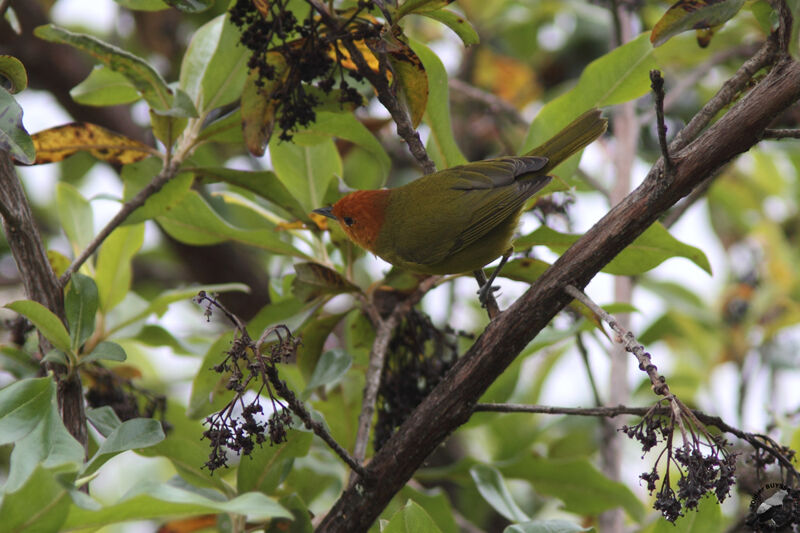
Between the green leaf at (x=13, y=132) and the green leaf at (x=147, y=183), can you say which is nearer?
the green leaf at (x=13, y=132)

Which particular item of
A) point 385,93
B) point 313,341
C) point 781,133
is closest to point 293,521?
point 313,341

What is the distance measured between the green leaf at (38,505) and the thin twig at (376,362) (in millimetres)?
720

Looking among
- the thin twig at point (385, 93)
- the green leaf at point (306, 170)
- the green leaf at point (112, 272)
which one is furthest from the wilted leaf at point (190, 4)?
the green leaf at point (112, 272)

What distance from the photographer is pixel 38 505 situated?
145cm

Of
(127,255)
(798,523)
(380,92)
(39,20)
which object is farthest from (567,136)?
(39,20)

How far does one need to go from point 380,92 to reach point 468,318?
3.51m

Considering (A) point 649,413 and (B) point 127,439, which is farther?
(B) point 127,439

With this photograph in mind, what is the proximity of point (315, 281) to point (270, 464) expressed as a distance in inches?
21.4

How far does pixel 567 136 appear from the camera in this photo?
255 cm

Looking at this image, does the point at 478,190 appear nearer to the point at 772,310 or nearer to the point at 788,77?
the point at 788,77

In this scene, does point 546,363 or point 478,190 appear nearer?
point 478,190

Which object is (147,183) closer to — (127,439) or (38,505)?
(127,439)

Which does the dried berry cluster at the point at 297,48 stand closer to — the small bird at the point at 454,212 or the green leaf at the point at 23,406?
the small bird at the point at 454,212

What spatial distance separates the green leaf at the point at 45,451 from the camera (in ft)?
5.22
